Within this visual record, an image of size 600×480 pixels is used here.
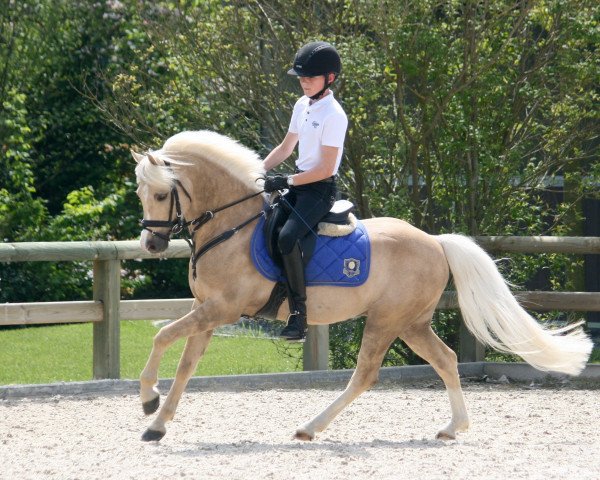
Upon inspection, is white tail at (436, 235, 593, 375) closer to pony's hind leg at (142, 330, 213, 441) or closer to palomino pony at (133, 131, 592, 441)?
palomino pony at (133, 131, 592, 441)

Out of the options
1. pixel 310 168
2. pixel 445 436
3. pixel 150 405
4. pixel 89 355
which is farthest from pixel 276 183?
pixel 89 355

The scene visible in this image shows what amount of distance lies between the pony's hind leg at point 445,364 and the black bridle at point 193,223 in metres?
1.28

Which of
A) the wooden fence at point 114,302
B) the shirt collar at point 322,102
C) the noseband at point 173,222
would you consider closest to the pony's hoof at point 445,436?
the noseband at point 173,222

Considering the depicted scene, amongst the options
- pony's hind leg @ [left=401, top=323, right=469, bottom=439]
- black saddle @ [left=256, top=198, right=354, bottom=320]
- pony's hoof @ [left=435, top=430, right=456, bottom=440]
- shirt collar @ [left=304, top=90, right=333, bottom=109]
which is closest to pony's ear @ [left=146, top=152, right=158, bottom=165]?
black saddle @ [left=256, top=198, right=354, bottom=320]

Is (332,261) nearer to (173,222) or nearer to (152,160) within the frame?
(173,222)

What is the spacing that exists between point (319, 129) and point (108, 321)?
3091 mm

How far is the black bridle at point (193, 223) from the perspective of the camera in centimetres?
665

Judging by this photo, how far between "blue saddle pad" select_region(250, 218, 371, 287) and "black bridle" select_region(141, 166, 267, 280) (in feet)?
0.50

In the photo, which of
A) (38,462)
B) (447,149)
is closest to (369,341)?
(38,462)

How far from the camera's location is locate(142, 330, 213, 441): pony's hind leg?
6703 millimetres

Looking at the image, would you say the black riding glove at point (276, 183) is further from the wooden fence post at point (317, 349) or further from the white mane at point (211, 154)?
the wooden fence post at point (317, 349)

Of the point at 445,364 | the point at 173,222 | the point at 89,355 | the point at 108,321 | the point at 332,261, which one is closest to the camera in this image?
the point at 173,222

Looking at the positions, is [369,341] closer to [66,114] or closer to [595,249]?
[595,249]

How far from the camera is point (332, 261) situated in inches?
278
